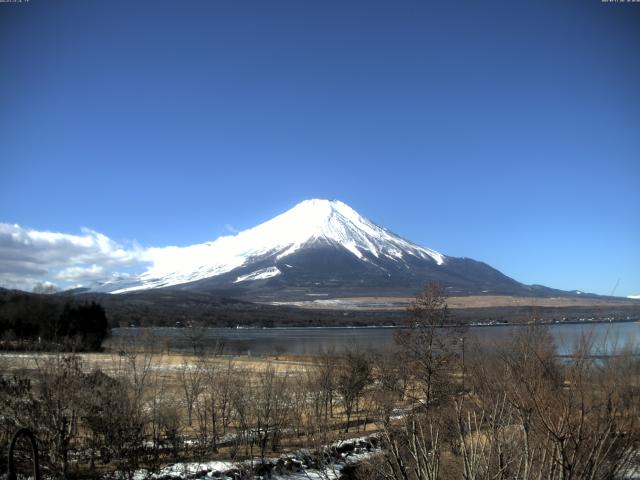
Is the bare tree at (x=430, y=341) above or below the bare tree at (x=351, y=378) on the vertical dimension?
above

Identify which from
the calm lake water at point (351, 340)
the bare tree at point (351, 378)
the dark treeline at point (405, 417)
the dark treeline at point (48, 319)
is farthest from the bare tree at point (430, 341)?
the dark treeline at point (48, 319)

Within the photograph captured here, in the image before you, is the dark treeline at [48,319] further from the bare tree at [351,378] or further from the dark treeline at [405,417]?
the dark treeline at [405,417]

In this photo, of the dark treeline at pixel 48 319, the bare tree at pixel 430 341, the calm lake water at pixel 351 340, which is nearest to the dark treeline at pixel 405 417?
the bare tree at pixel 430 341

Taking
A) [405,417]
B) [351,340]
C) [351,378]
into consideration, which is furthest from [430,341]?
[351,340]

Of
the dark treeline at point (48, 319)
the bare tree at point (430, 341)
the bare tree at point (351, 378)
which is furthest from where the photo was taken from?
the dark treeline at point (48, 319)

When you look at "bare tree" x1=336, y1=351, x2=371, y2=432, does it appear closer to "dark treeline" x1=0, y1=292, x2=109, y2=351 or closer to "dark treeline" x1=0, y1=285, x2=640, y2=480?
"dark treeline" x1=0, y1=285, x2=640, y2=480

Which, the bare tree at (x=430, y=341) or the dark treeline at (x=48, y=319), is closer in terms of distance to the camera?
the bare tree at (x=430, y=341)

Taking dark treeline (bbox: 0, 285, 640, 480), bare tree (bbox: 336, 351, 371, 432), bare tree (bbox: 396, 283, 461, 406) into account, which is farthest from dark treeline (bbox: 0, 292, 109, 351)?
bare tree (bbox: 396, 283, 461, 406)

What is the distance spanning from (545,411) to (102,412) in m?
11.2

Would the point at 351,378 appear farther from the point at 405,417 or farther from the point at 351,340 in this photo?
the point at 351,340

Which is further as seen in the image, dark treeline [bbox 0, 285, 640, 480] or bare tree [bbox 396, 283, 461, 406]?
bare tree [bbox 396, 283, 461, 406]

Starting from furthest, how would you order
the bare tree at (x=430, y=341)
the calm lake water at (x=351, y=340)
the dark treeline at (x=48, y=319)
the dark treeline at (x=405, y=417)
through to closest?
the dark treeline at (x=48, y=319) < the bare tree at (x=430, y=341) < the calm lake water at (x=351, y=340) < the dark treeline at (x=405, y=417)

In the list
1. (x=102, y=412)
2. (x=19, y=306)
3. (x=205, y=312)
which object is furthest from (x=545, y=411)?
(x=205, y=312)

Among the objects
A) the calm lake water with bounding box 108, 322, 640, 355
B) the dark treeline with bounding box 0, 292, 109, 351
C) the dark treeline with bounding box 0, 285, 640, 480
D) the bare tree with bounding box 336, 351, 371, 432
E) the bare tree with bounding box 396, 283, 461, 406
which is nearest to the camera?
the dark treeline with bounding box 0, 285, 640, 480
